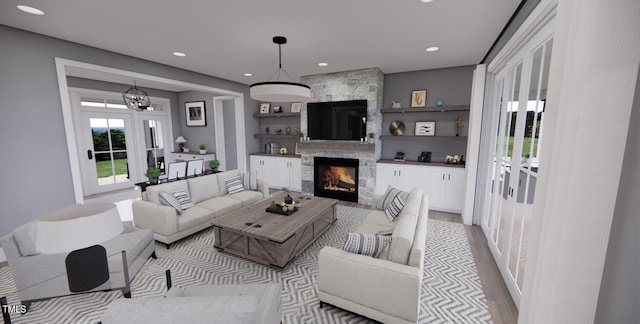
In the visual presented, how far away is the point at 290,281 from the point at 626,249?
2.39 m

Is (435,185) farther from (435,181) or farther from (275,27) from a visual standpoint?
(275,27)

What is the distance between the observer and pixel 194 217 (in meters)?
3.41

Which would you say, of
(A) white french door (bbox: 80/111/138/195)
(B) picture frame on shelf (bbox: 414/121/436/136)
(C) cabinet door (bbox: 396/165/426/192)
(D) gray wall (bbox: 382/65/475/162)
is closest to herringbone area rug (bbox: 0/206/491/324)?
(C) cabinet door (bbox: 396/165/426/192)

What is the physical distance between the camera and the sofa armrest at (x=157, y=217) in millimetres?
3105

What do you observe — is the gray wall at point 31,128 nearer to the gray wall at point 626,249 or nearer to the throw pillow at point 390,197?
the throw pillow at point 390,197

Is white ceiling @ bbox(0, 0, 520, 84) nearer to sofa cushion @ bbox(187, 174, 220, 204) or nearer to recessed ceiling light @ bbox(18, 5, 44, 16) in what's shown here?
recessed ceiling light @ bbox(18, 5, 44, 16)

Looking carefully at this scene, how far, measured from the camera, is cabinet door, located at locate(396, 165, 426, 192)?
4682 millimetres

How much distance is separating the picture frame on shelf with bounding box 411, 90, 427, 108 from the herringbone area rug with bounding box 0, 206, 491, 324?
8.54 feet

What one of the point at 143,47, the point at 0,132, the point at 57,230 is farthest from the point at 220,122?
the point at 57,230

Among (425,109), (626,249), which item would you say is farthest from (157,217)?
(425,109)

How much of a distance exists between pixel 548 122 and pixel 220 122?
7.12 metres

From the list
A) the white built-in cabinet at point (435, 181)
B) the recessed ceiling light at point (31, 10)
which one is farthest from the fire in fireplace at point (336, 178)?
the recessed ceiling light at point (31, 10)

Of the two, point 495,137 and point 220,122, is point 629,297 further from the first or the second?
point 220,122

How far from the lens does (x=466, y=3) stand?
2273 millimetres
